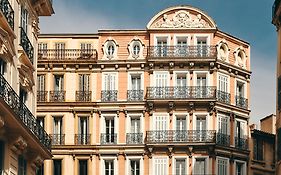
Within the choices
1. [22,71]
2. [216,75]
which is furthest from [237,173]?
[22,71]

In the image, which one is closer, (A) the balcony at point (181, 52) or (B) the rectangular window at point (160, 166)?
(B) the rectangular window at point (160, 166)

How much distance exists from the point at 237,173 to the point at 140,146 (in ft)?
31.8

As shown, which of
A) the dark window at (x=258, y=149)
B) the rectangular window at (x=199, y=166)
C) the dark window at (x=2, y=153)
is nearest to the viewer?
the dark window at (x=2, y=153)

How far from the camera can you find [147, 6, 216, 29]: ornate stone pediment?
77.2 meters

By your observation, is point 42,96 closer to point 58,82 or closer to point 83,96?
point 58,82

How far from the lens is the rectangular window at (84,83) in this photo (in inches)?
2992

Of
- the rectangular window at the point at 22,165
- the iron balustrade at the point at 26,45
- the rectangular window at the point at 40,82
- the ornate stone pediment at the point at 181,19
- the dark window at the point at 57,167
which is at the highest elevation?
the ornate stone pediment at the point at 181,19

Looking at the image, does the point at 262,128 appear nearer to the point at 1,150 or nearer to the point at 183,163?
the point at 183,163

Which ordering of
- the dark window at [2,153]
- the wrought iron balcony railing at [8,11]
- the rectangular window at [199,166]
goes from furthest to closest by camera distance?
the rectangular window at [199,166], the dark window at [2,153], the wrought iron balcony railing at [8,11]

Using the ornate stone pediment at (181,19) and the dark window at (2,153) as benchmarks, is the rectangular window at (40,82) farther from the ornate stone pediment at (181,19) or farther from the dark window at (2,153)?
the dark window at (2,153)

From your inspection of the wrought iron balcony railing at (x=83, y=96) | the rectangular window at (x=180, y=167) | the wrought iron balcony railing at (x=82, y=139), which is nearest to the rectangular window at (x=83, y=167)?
the wrought iron balcony railing at (x=82, y=139)

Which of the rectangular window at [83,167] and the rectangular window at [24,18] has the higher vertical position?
the rectangular window at [24,18]

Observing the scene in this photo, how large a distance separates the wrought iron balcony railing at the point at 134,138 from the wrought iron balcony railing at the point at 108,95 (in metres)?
3.60

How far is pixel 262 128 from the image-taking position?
8944 centimetres
